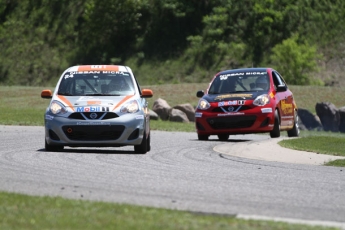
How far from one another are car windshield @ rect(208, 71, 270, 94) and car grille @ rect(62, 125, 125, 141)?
22.0 ft

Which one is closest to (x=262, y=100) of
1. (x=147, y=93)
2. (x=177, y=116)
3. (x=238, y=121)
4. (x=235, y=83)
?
(x=238, y=121)

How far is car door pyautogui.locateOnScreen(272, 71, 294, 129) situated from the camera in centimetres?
2328

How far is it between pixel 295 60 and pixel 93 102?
68.1m

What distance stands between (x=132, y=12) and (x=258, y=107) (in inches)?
2836

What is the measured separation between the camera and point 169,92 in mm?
55312

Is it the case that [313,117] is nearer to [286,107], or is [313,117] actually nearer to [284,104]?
[286,107]

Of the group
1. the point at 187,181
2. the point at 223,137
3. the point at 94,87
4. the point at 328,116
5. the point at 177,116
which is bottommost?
the point at 177,116

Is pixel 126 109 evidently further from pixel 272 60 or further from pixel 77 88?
pixel 272 60

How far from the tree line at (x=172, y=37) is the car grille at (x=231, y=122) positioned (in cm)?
5880

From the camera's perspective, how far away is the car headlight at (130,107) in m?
17.0

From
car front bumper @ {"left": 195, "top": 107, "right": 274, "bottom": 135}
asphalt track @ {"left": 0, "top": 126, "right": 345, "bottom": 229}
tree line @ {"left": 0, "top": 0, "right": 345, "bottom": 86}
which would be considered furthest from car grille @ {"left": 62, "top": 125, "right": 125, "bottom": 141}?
tree line @ {"left": 0, "top": 0, "right": 345, "bottom": 86}

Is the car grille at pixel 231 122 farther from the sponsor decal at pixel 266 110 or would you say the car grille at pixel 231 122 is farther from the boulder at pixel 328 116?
the boulder at pixel 328 116

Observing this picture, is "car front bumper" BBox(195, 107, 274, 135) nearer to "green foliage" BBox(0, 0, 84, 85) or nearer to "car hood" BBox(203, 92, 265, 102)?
"car hood" BBox(203, 92, 265, 102)

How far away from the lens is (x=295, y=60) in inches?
3310
